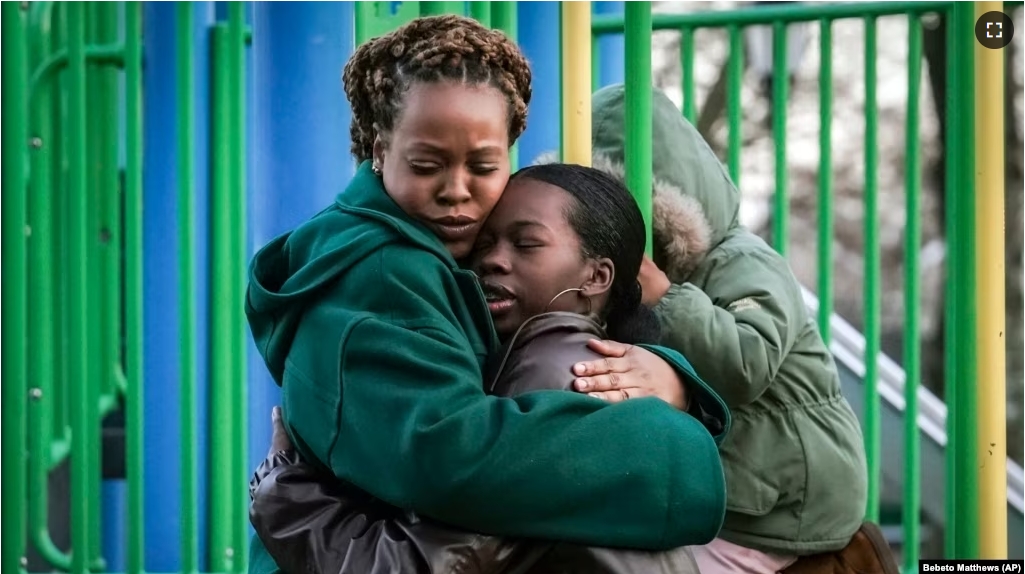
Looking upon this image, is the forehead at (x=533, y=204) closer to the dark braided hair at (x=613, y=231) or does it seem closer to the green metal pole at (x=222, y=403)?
the dark braided hair at (x=613, y=231)

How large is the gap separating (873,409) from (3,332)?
237 centimetres

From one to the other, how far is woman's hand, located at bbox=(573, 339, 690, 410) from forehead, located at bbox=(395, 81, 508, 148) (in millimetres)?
374

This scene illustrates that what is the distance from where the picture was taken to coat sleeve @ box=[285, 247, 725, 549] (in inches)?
67.1

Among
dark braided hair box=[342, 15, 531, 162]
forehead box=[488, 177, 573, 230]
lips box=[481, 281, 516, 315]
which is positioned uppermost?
dark braided hair box=[342, 15, 531, 162]

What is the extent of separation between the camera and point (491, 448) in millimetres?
1701

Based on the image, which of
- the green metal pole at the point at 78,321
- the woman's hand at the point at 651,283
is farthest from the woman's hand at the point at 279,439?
the green metal pole at the point at 78,321

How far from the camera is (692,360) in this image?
7.86 ft

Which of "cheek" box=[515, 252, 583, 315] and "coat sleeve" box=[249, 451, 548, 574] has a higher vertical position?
"cheek" box=[515, 252, 583, 315]

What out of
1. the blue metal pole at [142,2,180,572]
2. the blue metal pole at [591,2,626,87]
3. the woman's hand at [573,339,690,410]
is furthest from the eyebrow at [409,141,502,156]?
the blue metal pole at [142,2,180,572]

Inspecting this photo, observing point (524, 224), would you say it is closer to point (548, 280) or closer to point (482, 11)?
point (548, 280)

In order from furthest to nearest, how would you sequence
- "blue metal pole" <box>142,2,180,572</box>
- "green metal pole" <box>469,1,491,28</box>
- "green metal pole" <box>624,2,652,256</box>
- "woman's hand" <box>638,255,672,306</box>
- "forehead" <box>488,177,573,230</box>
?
"blue metal pole" <box>142,2,180,572</box> < "green metal pole" <box>469,1,491,28</box> < "woman's hand" <box>638,255,672,306</box> < "green metal pole" <box>624,2,652,256</box> < "forehead" <box>488,177,573,230</box>

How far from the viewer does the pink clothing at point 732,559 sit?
98.4 inches

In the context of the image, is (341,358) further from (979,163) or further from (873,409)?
(873,409)

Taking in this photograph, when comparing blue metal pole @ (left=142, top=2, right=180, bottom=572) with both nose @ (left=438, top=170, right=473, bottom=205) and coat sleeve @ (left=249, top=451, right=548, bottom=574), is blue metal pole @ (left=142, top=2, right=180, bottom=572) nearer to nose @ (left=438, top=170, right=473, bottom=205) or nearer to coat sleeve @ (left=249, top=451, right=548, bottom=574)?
coat sleeve @ (left=249, top=451, right=548, bottom=574)
